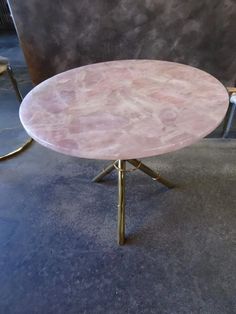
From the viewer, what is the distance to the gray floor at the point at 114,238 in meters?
1.04

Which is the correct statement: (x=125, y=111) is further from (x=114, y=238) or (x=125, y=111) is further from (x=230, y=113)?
(x=230, y=113)

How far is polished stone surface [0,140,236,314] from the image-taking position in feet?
3.42

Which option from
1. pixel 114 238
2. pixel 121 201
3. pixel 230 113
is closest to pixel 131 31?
pixel 230 113

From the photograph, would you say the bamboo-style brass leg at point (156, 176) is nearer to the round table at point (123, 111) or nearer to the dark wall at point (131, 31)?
the round table at point (123, 111)

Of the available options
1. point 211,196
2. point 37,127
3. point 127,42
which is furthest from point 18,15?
point 211,196

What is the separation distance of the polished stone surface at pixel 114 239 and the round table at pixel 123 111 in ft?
0.58

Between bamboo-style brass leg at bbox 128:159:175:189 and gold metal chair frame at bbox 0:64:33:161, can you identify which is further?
gold metal chair frame at bbox 0:64:33:161

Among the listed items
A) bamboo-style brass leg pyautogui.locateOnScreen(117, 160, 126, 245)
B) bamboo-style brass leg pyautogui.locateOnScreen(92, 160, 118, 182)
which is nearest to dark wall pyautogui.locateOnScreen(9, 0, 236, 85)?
bamboo-style brass leg pyautogui.locateOnScreen(92, 160, 118, 182)

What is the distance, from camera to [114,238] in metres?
1.25

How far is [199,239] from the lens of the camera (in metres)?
1.21

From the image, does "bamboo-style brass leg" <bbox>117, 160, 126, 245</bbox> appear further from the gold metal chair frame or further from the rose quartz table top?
the gold metal chair frame

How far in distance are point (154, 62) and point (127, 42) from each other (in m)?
0.71

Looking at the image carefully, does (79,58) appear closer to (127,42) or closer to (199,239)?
(127,42)

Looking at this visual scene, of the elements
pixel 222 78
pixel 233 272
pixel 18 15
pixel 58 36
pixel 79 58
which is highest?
pixel 18 15
